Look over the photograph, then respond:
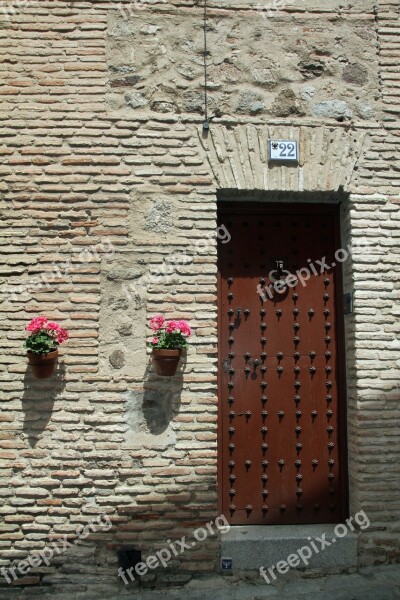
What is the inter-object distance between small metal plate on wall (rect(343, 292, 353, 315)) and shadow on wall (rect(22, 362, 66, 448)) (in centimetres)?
216

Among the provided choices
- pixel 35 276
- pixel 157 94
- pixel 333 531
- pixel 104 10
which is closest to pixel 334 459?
pixel 333 531

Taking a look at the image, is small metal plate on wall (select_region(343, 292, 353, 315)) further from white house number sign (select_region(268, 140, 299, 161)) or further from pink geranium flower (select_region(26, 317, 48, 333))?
pink geranium flower (select_region(26, 317, 48, 333))

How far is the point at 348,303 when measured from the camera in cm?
384

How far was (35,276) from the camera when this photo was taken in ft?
→ 12.0

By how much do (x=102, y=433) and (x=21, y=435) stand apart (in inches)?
22.2

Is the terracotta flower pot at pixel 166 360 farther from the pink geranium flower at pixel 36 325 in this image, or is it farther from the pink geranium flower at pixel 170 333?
the pink geranium flower at pixel 36 325

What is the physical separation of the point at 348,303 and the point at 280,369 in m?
0.73

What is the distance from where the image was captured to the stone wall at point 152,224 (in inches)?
137

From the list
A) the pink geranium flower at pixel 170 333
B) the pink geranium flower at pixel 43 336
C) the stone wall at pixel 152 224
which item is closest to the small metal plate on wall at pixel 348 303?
the stone wall at pixel 152 224

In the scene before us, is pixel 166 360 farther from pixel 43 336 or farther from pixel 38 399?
pixel 38 399

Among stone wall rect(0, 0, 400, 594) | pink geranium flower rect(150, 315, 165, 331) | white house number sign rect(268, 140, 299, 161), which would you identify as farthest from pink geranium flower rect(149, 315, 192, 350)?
white house number sign rect(268, 140, 299, 161)

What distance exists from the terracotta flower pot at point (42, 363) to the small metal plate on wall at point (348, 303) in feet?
7.14

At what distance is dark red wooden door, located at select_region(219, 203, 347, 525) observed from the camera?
3.78 metres

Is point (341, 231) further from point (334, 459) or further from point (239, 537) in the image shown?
point (239, 537)
